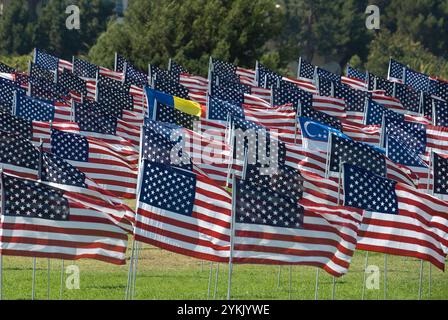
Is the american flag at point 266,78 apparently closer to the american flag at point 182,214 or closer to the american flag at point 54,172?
the american flag at point 54,172

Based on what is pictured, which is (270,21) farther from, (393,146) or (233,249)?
(233,249)

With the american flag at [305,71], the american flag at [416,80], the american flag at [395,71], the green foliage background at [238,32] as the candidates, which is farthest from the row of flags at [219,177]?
the green foliage background at [238,32]

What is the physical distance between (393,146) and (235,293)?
793 centimetres

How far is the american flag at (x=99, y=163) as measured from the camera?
30391mm

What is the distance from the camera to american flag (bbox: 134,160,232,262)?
2202cm

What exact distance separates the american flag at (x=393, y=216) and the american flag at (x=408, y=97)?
2417 cm

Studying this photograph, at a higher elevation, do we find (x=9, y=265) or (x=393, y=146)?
(x=393, y=146)

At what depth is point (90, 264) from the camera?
30094 mm

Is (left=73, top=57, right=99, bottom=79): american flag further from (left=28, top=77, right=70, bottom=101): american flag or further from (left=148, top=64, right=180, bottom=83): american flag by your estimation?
(left=28, top=77, right=70, bottom=101): american flag

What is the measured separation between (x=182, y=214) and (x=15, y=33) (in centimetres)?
8579

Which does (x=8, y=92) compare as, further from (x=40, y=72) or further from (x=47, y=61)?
(x=47, y=61)

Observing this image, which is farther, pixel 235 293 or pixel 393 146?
pixel 393 146

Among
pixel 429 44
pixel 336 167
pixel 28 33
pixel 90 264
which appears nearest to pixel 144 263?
pixel 90 264
